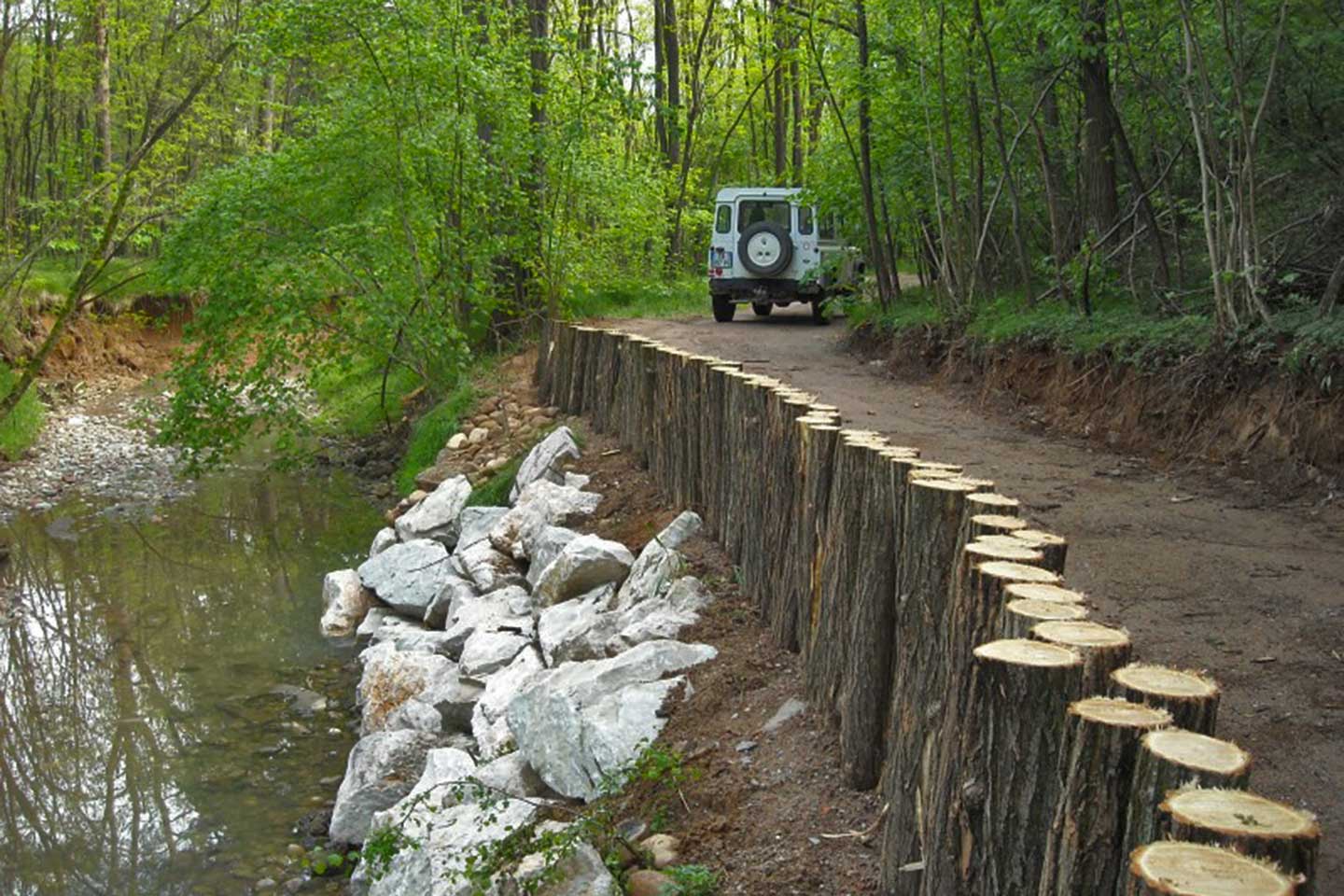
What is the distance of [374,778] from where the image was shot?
6375 mm

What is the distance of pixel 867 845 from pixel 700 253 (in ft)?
94.9

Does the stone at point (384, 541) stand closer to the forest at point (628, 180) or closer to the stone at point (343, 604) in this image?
the stone at point (343, 604)

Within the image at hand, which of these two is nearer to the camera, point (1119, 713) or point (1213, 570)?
point (1119, 713)

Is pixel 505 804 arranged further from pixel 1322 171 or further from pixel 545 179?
pixel 545 179

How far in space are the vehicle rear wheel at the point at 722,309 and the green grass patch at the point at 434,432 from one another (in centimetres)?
618

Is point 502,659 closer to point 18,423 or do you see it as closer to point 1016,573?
point 1016,573

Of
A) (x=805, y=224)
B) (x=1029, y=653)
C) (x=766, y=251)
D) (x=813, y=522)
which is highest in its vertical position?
(x=805, y=224)

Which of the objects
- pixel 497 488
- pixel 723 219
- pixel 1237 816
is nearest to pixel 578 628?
pixel 497 488

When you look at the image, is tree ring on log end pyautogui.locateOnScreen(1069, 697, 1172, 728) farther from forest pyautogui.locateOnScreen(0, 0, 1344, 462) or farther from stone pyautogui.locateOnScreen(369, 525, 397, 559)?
stone pyautogui.locateOnScreen(369, 525, 397, 559)

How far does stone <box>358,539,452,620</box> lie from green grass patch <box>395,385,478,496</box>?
282 centimetres

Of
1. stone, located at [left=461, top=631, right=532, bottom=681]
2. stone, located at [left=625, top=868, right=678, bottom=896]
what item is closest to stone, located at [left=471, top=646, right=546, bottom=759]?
stone, located at [left=461, top=631, right=532, bottom=681]

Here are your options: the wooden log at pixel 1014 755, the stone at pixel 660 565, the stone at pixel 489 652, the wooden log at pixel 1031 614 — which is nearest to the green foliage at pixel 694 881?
the wooden log at pixel 1014 755

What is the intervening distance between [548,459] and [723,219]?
10157 mm

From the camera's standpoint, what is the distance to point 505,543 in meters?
9.63
